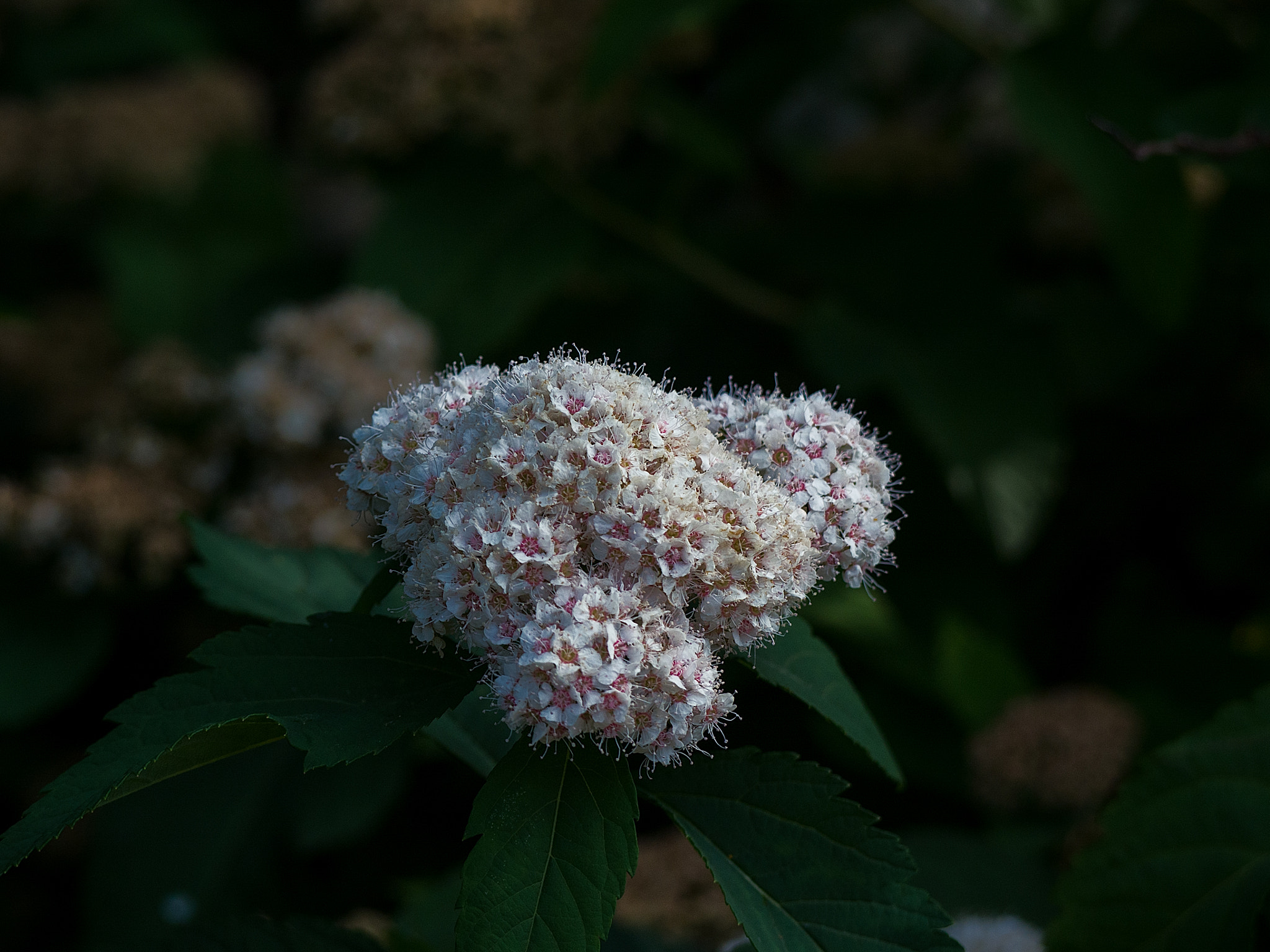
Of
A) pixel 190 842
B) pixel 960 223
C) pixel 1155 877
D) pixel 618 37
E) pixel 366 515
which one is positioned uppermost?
pixel 960 223

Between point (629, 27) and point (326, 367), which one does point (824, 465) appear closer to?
Result: point (629, 27)

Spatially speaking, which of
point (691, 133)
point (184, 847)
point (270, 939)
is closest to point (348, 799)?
point (184, 847)

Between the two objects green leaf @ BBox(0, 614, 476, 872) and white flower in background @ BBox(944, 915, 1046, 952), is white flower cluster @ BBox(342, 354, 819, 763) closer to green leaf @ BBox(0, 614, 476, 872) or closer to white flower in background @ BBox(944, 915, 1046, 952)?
green leaf @ BBox(0, 614, 476, 872)

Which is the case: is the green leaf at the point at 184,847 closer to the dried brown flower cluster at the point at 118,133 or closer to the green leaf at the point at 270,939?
the green leaf at the point at 270,939

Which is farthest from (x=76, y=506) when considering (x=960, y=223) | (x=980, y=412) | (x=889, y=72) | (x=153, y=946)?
(x=889, y=72)

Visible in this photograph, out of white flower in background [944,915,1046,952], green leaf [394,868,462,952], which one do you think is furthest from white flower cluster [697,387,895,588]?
green leaf [394,868,462,952]

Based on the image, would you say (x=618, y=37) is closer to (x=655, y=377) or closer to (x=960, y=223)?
(x=655, y=377)

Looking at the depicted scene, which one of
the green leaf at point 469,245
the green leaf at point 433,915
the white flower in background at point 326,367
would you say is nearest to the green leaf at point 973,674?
the green leaf at point 433,915
